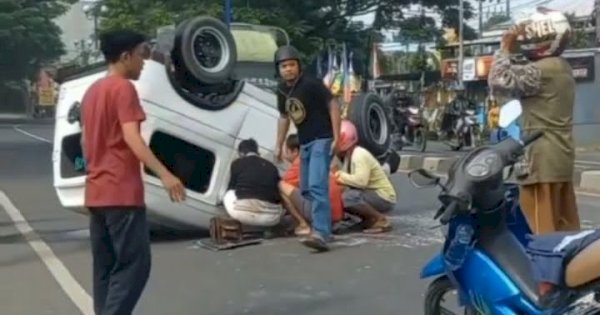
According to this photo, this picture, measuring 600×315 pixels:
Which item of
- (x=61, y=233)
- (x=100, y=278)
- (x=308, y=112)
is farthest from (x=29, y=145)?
(x=100, y=278)

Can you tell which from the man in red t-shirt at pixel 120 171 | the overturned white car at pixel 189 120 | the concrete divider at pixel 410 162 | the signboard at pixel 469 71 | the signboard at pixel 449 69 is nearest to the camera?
the man in red t-shirt at pixel 120 171

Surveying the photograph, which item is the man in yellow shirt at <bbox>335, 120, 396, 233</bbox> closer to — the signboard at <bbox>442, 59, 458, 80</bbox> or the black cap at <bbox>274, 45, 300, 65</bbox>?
the black cap at <bbox>274, 45, 300, 65</bbox>

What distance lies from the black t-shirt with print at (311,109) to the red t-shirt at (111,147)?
3952 mm

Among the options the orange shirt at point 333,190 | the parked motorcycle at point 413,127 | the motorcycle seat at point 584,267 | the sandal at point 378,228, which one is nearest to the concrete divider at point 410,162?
the parked motorcycle at point 413,127

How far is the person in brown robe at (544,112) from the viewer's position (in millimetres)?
6762

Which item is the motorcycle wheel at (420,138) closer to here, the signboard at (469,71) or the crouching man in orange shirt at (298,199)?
the signboard at (469,71)

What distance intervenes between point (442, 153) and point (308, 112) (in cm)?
1808

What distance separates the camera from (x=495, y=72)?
264 inches

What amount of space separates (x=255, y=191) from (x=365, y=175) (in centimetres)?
104

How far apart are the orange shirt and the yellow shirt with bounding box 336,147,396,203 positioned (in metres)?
0.13

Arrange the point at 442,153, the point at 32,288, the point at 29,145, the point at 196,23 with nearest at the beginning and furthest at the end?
the point at 32,288 < the point at 196,23 < the point at 442,153 < the point at 29,145

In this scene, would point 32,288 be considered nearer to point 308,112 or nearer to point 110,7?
point 308,112

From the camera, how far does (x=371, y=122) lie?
12.5 meters

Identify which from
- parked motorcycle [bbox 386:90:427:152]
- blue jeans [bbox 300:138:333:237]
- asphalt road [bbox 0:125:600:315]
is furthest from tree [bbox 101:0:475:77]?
blue jeans [bbox 300:138:333:237]
